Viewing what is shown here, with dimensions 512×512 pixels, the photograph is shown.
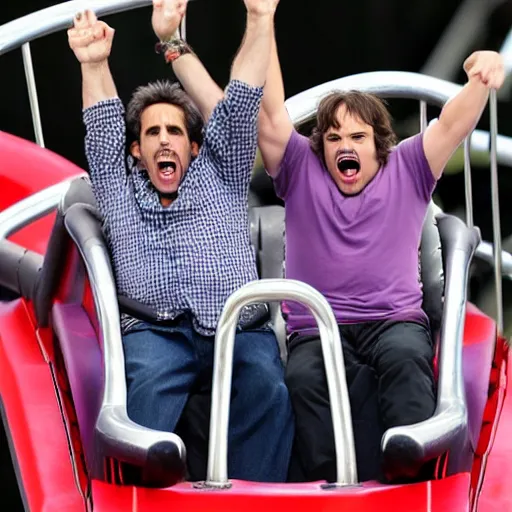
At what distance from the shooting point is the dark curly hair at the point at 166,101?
2.13 m

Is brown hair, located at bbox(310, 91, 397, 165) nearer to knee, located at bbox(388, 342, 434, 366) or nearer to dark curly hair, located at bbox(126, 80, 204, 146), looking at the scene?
dark curly hair, located at bbox(126, 80, 204, 146)

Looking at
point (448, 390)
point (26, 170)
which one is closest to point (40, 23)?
point (26, 170)

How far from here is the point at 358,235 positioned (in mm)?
2080

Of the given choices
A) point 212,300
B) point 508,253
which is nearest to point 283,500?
point 212,300

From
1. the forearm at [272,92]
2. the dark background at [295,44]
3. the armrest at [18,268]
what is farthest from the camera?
the dark background at [295,44]

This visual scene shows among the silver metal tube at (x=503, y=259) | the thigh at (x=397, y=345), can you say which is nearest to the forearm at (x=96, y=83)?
the thigh at (x=397, y=345)

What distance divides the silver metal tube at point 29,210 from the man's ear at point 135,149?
41cm

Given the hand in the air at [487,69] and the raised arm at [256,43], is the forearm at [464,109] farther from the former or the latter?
the raised arm at [256,43]

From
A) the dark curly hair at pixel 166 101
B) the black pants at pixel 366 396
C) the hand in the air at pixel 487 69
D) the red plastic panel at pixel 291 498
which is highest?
the hand in the air at pixel 487 69

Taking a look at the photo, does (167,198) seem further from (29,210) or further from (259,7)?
(29,210)

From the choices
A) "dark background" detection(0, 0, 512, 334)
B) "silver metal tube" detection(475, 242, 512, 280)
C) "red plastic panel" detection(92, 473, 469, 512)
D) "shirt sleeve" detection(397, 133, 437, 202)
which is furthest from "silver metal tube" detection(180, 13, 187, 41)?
"red plastic panel" detection(92, 473, 469, 512)

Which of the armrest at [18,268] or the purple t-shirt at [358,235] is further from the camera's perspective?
the armrest at [18,268]

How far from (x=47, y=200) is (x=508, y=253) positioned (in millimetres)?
993

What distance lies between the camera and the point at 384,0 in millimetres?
2732
